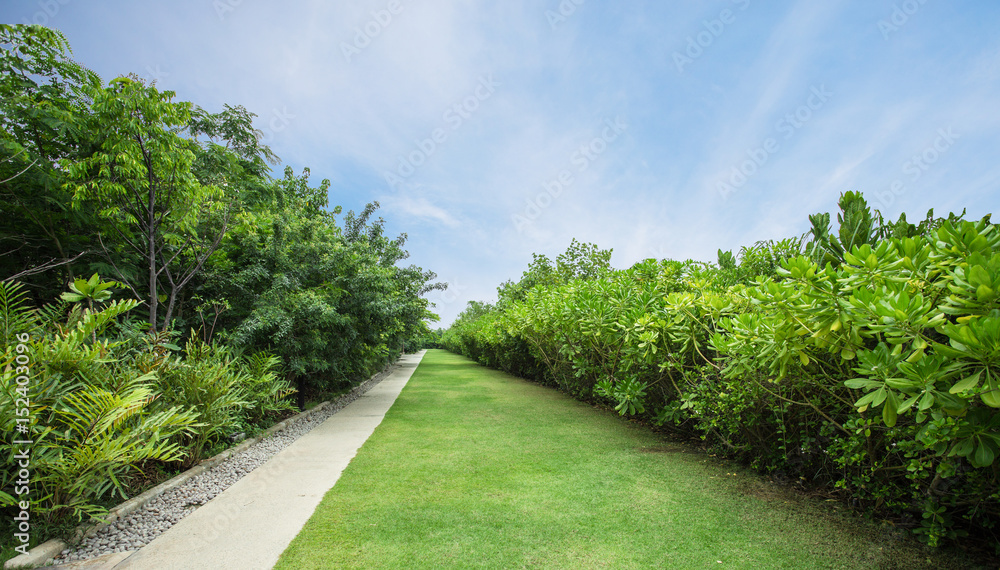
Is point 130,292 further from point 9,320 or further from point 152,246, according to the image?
point 9,320

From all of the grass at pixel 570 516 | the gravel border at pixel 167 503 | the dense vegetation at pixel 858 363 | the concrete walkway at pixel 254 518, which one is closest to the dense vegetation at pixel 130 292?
the gravel border at pixel 167 503

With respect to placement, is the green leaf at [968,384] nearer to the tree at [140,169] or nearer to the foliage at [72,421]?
the foliage at [72,421]

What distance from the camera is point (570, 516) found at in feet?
8.82

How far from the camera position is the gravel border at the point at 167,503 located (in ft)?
7.68

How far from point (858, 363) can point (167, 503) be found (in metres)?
5.03

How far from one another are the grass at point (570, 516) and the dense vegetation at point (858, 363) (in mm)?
330

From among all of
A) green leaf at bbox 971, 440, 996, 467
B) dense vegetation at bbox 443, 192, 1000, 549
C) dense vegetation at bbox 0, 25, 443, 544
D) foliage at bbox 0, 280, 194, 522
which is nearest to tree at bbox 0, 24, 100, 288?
dense vegetation at bbox 0, 25, 443, 544

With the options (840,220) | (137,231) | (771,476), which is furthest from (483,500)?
(137,231)

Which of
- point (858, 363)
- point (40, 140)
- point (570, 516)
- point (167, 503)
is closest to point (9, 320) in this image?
point (167, 503)

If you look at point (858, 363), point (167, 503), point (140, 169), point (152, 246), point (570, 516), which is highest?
point (140, 169)

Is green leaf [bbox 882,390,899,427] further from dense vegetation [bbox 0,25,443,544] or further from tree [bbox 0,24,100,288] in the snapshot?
tree [bbox 0,24,100,288]

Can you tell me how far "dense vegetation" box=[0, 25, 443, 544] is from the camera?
2.57 meters

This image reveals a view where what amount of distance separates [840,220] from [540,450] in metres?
3.61

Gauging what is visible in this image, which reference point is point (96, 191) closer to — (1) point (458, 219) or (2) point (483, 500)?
(2) point (483, 500)
